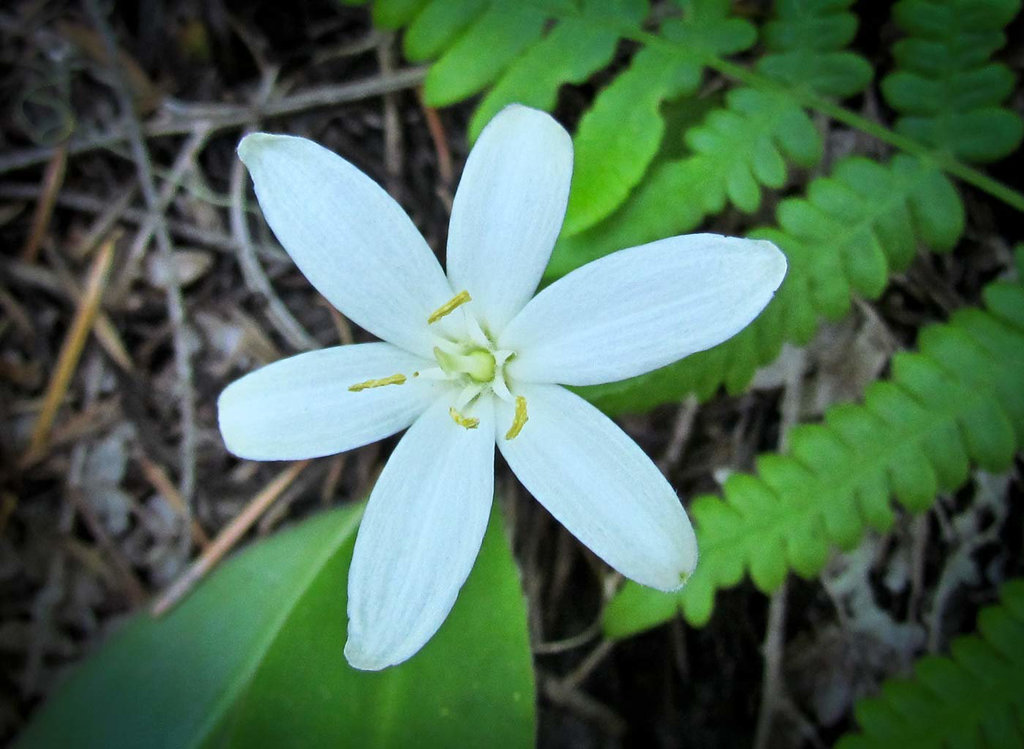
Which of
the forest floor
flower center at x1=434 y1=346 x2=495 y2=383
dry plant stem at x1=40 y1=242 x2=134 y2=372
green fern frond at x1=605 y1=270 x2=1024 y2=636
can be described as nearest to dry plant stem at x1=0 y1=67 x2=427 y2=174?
the forest floor

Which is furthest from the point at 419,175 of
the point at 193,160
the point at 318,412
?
the point at 318,412

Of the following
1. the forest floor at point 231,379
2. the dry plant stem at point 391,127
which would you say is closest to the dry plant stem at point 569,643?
the forest floor at point 231,379

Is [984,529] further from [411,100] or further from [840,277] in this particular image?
[411,100]

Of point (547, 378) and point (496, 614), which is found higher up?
point (547, 378)

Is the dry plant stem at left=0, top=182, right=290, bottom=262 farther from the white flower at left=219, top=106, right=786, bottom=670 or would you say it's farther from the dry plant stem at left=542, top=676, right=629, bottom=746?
the dry plant stem at left=542, top=676, right=629, bottom=746

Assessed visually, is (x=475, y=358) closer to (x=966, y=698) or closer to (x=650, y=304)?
(x=650, y=304)

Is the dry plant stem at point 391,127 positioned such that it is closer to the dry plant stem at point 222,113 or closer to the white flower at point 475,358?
the dry plant stem at point 222,113
